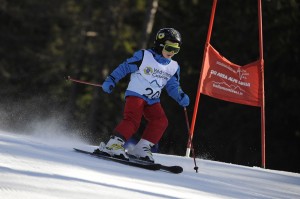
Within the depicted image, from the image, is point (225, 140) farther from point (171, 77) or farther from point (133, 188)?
point (133, 188)

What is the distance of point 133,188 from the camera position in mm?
4883

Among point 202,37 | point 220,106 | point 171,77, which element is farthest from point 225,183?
point 202,37

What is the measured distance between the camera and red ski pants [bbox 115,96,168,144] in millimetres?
6824

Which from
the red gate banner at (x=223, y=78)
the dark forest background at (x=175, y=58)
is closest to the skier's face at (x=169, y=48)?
the red gate banner at (x=223, y=78)

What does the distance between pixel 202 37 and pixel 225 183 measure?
42.1 ft

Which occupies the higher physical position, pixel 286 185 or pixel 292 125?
pixel 292 125

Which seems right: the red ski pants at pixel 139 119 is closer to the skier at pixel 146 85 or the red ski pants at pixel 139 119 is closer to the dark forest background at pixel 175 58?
the skier at pixel 146 85

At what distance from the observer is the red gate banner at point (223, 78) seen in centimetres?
891

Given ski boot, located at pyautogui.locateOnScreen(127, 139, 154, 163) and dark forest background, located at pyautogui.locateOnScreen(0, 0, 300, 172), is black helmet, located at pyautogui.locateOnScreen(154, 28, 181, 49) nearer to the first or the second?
ski boot, located at pyautogui.locateOnScreen(127, 139, 154, 163)

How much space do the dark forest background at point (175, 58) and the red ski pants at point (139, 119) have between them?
2.14 m

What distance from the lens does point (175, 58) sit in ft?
63.1

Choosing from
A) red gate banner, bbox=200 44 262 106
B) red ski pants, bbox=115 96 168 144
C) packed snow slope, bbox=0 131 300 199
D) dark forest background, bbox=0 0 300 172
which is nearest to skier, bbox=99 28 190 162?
red ski pants, bbox=115 96 168 144

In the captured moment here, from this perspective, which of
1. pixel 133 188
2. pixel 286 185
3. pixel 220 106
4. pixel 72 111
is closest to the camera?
pixel 133 188

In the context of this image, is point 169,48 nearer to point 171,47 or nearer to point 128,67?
point 171,47
